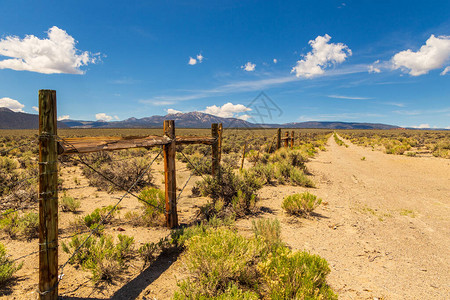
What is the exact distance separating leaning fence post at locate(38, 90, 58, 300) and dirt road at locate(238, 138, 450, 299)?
3434 millimetres

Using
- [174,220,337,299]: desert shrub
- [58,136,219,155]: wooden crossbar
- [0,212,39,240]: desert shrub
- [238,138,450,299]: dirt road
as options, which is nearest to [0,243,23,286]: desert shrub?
[0,212,39,240]: desert shrub

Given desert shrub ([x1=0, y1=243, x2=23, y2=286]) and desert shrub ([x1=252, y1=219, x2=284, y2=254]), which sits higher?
desert shrub ([x1=252, y1=219, x2=284, y2=254])

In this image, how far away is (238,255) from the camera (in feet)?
10.2

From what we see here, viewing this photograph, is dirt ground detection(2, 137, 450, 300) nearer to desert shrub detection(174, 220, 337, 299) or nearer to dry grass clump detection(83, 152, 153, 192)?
dry grass clump detection(83, 152, 153, 192)

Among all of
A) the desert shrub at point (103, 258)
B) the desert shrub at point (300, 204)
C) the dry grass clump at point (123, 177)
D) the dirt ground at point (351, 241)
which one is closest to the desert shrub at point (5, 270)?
the dirt ground at point (351, 241)

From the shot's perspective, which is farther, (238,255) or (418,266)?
(418,266)

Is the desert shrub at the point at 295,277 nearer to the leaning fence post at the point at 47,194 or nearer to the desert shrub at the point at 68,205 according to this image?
the leaning fence post at the point at 47,194

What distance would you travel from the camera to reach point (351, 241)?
4.38m

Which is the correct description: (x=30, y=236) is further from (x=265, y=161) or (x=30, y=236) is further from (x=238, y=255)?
(x=265, y=161)

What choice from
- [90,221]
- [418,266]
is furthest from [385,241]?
[90,221]

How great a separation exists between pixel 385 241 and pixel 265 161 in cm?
901

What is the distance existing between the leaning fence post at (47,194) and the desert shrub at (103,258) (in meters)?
0.53

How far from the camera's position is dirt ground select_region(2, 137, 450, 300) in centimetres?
305

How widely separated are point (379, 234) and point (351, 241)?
81cm
